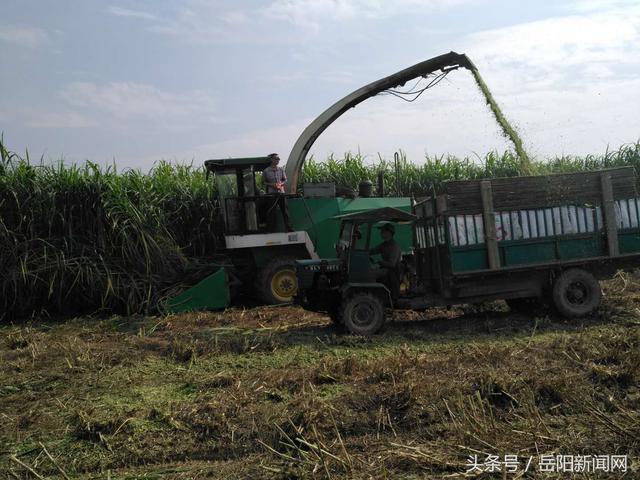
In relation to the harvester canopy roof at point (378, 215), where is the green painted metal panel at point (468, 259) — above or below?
below

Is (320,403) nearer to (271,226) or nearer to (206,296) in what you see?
(206,296)

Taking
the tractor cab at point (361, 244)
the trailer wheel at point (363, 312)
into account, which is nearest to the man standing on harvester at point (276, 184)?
the tractor cab at point (361, 244)

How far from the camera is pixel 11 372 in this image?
6.53m

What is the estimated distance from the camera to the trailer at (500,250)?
26.5 ft

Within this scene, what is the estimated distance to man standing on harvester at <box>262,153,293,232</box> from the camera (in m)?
10.9

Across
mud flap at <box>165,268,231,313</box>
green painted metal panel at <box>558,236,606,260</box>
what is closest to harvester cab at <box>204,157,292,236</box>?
mud flap at <box>165,268,231,313</box>

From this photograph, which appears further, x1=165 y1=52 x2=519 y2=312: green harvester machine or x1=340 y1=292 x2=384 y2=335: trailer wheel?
x1=165 y1=52 x2=519 y2=312: green harvester machine

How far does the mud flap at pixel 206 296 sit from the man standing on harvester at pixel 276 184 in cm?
153

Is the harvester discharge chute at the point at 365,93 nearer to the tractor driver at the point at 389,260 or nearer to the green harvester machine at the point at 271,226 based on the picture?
the green harvester machine at the point at 271,226

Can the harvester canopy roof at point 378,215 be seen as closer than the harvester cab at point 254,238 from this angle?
Yes

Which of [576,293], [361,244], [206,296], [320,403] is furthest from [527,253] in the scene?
[206,296]

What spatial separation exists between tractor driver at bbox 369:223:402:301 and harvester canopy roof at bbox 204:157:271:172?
334 centimetres

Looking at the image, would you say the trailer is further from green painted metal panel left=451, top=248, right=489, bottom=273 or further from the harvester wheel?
the harvester wheel

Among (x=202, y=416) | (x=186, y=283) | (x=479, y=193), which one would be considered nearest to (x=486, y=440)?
(x=202, y=416)
